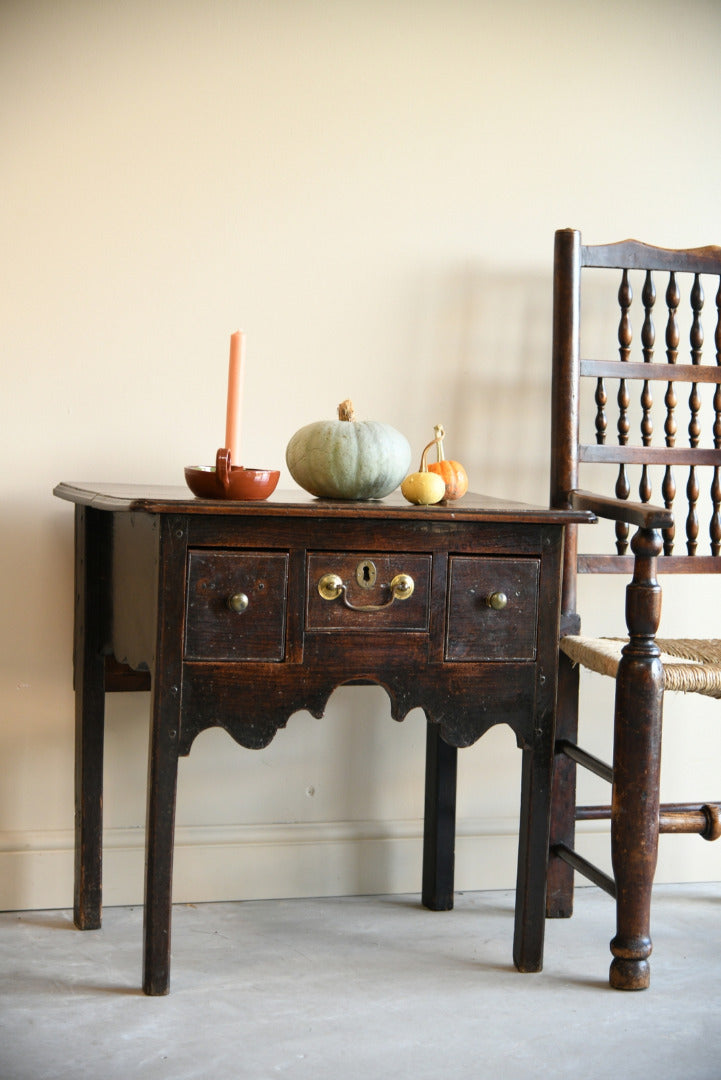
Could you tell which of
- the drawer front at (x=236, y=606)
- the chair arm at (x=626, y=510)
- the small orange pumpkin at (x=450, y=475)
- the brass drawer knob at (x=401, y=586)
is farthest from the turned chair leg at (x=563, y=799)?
the drawer front at (x=236, y=606)

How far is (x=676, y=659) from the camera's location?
1.86 meters

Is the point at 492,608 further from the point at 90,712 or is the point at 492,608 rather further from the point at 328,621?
the point at 90,712

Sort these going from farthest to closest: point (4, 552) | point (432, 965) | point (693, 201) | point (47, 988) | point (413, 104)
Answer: point (693, 201)
point (413, 104)
point (4, 552)
point (432, 965)
point (47, 988)

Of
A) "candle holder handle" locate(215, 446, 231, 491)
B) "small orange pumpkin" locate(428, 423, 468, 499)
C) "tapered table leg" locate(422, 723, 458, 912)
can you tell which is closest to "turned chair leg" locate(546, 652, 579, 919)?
"tapered table leg" locate(422, 723, 458, 912)

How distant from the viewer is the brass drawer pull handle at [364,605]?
1.62 meters

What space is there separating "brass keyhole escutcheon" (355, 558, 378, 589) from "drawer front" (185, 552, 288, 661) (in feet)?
0.34

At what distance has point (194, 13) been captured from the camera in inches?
81.2

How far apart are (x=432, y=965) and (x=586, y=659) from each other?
0.54 metres

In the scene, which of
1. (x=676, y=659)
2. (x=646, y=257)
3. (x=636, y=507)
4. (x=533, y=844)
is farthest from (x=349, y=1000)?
(x=646, y=257)

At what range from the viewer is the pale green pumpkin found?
1682mm

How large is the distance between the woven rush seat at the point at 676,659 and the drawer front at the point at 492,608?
18 centimetres

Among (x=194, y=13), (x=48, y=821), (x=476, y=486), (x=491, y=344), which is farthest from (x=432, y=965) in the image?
(x=194, y=13)

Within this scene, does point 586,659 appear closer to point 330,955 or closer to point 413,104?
point 330,955

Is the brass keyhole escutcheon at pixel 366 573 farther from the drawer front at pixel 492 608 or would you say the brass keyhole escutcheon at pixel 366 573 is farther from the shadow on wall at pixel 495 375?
the shadow on wall at pixel 495 375
